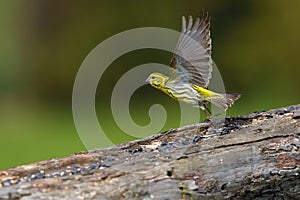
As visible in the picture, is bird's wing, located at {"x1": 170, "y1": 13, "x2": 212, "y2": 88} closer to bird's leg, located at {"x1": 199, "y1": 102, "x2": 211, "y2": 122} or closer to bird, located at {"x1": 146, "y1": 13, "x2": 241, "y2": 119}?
bird, located at {"x1": 146, "y1": 13, "x2": 241, "y2": 119}

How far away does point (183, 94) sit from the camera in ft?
18.2

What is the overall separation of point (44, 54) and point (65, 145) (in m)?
3.18

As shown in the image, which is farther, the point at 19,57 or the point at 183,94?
the point at 19,57

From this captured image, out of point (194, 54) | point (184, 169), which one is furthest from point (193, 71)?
point (184, 169)

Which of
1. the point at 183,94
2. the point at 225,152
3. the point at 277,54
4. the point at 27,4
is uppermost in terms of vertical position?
the point at 27,4

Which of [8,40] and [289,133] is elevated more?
[8,40]

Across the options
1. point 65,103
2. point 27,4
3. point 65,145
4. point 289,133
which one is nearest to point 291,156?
A: point 289,133

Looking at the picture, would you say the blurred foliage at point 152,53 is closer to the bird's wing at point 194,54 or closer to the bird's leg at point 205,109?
the bird's leg at point 205,109

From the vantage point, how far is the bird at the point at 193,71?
5.38 meters

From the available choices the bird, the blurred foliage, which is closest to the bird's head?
the bird

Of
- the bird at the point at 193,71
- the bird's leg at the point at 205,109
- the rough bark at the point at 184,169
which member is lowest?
the rough bark at the point at 184,169

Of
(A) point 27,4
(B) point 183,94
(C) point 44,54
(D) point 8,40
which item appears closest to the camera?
(B) point 183,94

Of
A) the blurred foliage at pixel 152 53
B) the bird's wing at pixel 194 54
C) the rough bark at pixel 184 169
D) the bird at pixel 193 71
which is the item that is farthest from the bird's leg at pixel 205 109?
the blurred foliage at pixel 152 53

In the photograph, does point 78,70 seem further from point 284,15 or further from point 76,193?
point 76,193
